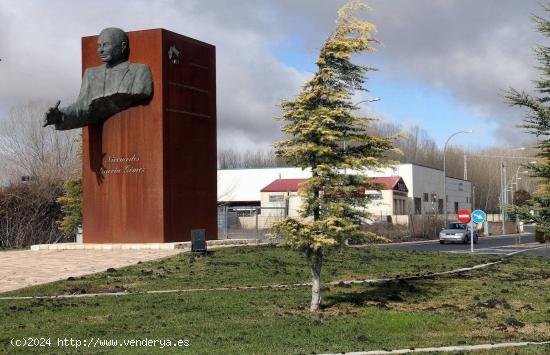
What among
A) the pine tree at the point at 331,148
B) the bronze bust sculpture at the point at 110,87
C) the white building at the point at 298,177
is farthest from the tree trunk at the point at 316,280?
the white building at the point at 298,177

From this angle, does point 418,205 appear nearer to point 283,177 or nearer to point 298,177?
point 298,177

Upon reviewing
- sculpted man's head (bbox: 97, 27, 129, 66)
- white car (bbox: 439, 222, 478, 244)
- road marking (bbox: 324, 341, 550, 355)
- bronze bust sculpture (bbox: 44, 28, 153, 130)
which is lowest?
road marking (bbox: 324, 341, 550, 355)

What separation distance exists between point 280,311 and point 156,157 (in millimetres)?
12875

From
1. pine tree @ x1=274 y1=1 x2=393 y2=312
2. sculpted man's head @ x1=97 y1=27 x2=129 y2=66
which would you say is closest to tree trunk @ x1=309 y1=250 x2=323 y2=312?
pine tree @ x1=274 y1=1 x2=393 y2=312

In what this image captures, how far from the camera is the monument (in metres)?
24.8

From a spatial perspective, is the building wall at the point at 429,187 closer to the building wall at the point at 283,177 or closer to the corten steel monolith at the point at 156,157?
the building wall at the point at 283,177

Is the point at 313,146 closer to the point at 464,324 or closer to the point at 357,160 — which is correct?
the point at 357,160

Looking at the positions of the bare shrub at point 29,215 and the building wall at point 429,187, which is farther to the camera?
the building wall at point 429,187

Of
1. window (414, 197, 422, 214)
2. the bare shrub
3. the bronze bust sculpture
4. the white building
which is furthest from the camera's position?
window (414, 197, 422, 214)

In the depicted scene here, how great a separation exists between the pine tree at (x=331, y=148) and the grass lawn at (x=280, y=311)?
58.5 inches

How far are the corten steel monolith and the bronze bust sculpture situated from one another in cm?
36

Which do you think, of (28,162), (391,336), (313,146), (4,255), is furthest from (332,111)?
(28,162)

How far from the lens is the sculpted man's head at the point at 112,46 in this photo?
24.5 metres

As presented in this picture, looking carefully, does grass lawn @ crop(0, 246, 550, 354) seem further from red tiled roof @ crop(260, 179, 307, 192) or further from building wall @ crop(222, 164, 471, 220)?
building wall @ crop(222, 164, 471, 220)
